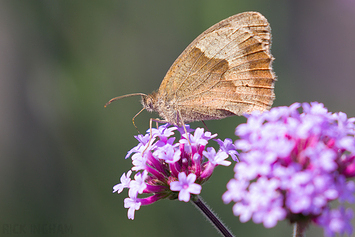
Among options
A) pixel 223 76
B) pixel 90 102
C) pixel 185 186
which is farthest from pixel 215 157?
pixel 90 102

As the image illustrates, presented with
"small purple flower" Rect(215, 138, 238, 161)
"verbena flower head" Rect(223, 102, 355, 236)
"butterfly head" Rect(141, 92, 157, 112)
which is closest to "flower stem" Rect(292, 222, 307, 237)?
"verbena flower head" Rect(223, 102, 355, 236)

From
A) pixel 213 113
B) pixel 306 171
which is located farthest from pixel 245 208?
pixel 213 113

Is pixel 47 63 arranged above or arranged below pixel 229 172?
above

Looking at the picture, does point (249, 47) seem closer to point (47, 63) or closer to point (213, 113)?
point (213, 113)

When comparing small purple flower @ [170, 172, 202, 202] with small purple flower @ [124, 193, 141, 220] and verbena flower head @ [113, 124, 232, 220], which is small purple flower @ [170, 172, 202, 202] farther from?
small purple flower @ [124, 193, 141, 220]

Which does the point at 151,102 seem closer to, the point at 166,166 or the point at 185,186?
the point at 166,166

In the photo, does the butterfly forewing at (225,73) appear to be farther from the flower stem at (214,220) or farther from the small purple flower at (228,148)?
the flower stem at (214,220)

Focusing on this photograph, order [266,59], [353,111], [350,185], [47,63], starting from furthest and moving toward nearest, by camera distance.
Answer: [353,111] → [47,63] → [266,59] → [350,185]
